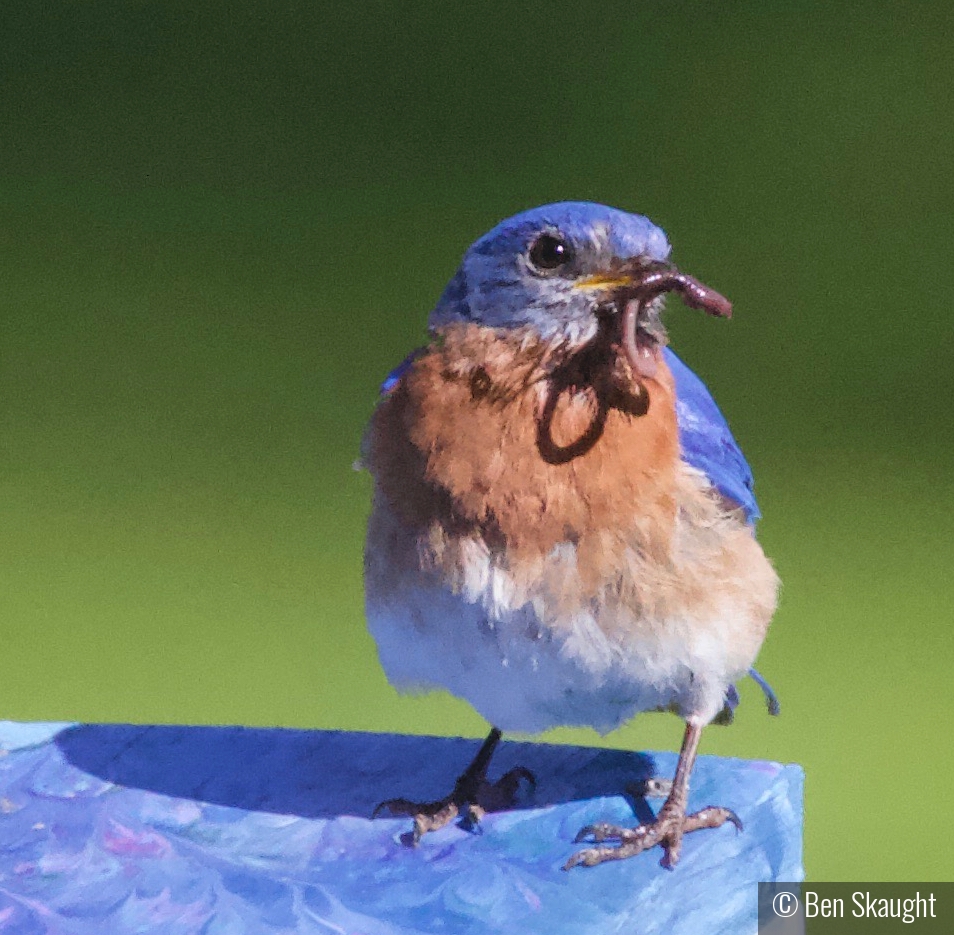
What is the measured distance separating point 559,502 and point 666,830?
56 centimetres

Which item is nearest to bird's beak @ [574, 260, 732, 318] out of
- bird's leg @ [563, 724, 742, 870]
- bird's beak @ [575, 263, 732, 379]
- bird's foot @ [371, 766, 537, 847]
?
bird's beak @ [575, 263, 732, 379]

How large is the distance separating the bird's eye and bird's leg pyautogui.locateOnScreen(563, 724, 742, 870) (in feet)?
2.66

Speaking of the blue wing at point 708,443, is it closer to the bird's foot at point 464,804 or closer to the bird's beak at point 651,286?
the bird's beak at point 651,286

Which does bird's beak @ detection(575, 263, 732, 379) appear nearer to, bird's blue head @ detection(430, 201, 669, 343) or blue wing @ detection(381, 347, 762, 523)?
bird's blue head @ detection(430, 201, 669, 343)

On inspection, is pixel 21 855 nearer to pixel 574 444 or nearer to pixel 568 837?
pixel 568 837

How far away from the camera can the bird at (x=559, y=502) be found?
7.65 ft

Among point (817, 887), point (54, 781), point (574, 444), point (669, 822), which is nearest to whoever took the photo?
point (574, 444)

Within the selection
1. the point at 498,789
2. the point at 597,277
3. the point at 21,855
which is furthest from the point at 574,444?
the point at 21,855

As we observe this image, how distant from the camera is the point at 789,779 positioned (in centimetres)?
271

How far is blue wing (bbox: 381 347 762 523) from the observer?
259cm

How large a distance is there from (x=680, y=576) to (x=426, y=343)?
52 centimetres

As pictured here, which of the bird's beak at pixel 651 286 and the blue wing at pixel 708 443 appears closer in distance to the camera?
the bird's beak at pixel 651 286

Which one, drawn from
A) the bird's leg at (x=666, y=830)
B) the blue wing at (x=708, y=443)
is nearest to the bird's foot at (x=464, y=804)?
the bird's leg at (x=666, y=830)

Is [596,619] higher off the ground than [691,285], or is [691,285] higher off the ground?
[691,285]
